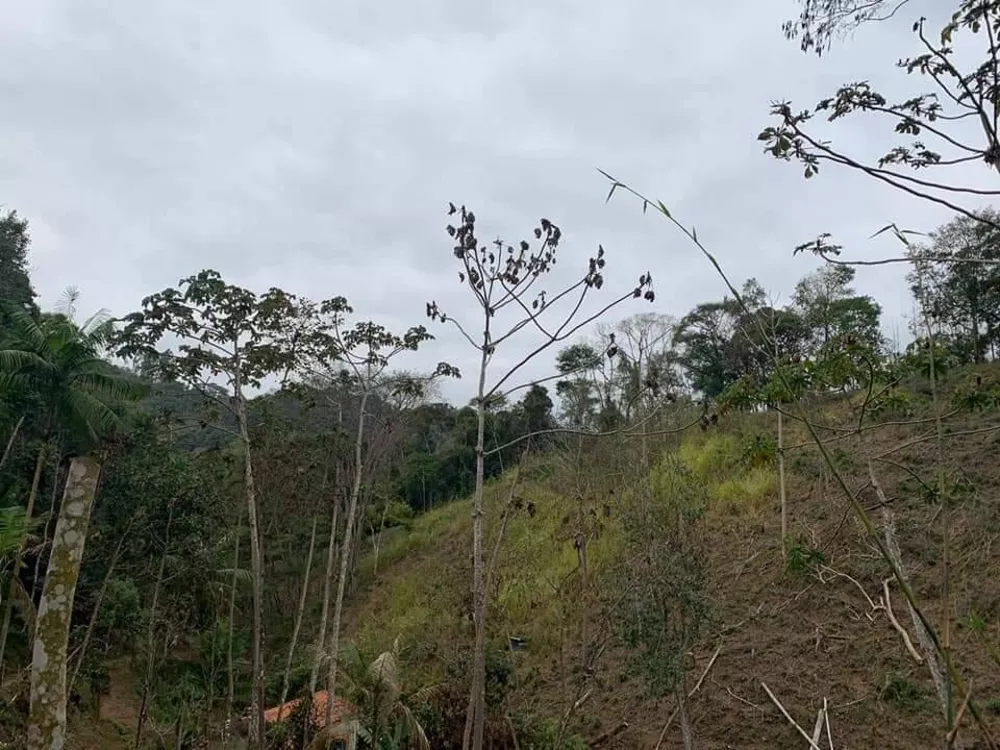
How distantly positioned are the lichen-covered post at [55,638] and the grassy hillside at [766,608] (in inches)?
145

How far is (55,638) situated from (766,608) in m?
8.26

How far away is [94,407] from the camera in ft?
28.9

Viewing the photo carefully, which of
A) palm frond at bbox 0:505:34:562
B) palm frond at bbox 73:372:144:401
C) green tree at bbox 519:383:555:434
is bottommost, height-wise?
palm frond at bbox 0:505:34:562

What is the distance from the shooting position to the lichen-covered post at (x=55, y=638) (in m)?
7.15

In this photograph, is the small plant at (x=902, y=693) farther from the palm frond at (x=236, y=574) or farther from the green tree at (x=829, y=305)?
the palm frond at (x=236, y=574)

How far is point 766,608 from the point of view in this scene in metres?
9.35

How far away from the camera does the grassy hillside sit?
6969 mm

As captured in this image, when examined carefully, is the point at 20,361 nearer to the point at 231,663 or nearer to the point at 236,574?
the point at 236,574

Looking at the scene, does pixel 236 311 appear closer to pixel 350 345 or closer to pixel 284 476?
pixel 350 345

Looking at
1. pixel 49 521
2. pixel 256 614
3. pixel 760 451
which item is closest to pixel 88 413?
pixel 49 521

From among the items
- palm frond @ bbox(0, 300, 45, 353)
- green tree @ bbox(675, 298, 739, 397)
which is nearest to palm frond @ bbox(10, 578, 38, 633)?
palm frond @ bbox(0, 300, 45, 353)

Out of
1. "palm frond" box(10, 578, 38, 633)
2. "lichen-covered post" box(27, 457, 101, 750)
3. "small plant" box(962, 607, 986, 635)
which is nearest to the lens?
"small plant" box(962, 607, 986, 635)

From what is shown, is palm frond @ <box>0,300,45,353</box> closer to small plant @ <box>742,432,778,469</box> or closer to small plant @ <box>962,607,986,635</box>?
small plant @ <box>742,432,778,469</box>

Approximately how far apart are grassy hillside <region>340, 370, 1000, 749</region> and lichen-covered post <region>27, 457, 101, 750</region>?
12.1 ft
